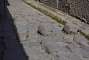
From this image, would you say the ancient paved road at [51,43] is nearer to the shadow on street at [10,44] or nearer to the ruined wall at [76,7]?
the shadow on street at [10,44]

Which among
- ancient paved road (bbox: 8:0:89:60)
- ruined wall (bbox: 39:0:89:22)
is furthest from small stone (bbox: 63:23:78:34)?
ruined wall (bbox: 39:0:89:22)

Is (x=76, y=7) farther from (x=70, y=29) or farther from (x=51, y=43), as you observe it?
(x=51, y=43)

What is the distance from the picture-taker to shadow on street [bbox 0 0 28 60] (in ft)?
18.9

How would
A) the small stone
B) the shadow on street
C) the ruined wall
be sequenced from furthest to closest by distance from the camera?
the ruined wall, the small stone, the shadow on street

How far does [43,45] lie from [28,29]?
199cm

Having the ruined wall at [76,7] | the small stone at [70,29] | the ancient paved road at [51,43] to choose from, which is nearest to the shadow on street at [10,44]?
the ancient paved road at [51,43]

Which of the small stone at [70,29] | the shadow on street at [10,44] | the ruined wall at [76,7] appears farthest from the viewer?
the ruined wall at [76,7]

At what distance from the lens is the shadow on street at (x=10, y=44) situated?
227 inches

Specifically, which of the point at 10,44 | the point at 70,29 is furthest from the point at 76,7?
the point at 10,44

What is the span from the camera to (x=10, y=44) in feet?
21.9

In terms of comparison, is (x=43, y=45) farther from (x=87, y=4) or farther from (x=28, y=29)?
(x=87, y=4)

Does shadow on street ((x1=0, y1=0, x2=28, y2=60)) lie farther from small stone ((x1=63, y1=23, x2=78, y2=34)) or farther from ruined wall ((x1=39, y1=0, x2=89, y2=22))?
ruined wall ((x1=39, y1=0, x2=89, y2=22))

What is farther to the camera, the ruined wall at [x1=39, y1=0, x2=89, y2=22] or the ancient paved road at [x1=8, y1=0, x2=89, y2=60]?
the ruined wall at [x1=39, y1=0, x2=89, y2=22]

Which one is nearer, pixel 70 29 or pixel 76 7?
pixel 70 29
